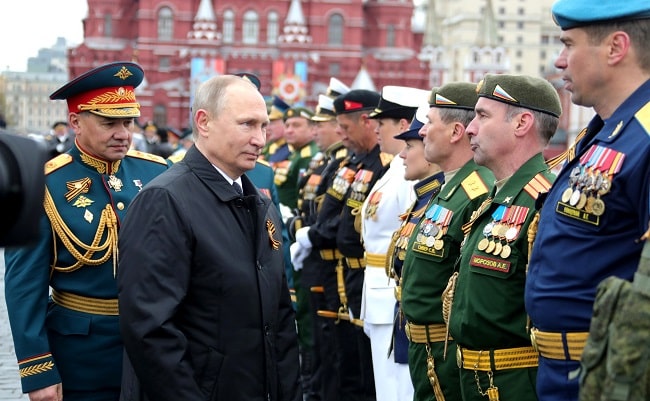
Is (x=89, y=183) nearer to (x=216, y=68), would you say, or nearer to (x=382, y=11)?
(x=216, y=68)

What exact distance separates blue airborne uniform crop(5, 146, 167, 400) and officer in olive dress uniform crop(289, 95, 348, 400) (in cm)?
352

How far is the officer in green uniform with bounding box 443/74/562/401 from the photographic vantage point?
4445mm

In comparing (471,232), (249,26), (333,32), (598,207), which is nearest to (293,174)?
(471,232)

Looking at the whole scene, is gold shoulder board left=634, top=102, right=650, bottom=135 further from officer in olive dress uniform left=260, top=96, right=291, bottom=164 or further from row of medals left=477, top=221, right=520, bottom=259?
officer in olive dress uniform left=260, top=96, right=291, bottom=164

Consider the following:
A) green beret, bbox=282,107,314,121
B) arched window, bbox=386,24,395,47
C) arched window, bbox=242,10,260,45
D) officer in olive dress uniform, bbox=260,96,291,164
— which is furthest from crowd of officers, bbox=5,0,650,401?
arched window, bbox=386,24,395,47

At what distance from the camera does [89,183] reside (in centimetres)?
527

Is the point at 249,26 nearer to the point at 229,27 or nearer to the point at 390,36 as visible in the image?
the point at 229,27

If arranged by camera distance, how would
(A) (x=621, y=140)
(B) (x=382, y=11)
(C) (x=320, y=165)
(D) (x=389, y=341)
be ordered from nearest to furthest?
1. (A) (x=621, y=140)
2. (D) (x=389, y=341)
3. (C) (x=320, y=165)
4. (B) (x=382, y=11)

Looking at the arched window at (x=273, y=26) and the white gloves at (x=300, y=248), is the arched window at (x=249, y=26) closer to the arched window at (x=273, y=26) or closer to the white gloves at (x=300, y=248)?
the arched window at (x=273, y=26)

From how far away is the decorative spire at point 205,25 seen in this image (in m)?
72.6

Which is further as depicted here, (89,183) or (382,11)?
(382,11)

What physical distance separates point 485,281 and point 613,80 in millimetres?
1213

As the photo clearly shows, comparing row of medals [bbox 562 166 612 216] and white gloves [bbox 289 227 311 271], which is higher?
row of medals [bbox 562 166 612 216]

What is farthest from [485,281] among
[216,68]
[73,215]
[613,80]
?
[216,68]
